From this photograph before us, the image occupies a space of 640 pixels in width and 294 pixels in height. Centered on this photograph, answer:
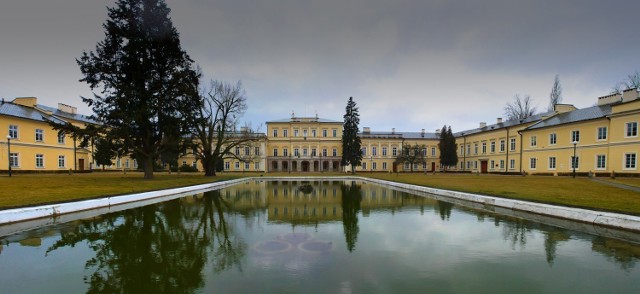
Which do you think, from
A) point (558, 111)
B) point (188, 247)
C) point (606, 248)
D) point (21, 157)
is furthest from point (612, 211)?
point (21, 157)

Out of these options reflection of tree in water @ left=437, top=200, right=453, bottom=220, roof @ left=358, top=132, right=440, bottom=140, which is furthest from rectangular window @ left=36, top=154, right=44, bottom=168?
roof @ left=358, top=132, right=440, bottom=140

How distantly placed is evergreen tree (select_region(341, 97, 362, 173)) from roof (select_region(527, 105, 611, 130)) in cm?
2474

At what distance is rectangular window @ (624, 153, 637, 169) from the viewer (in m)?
26.7

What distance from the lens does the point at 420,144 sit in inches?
2416

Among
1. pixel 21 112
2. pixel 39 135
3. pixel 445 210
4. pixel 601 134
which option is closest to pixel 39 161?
pixel 39 135

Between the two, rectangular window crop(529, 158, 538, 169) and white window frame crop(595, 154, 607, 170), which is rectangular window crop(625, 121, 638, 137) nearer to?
white window frame crop(595, 154, 607, 170)

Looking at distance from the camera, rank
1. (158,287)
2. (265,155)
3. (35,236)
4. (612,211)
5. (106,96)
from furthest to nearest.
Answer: (265,155), (106,96), (612,211), (35,236), (158,287)

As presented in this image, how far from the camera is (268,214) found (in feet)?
36.7

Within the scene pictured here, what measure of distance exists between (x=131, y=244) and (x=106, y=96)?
20.5 metres

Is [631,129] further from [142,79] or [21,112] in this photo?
[21,112]

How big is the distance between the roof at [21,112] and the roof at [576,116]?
58533mm

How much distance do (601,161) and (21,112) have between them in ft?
211

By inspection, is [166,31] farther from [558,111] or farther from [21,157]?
[558,111]

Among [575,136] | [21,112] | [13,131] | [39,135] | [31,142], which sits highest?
[21,112]
